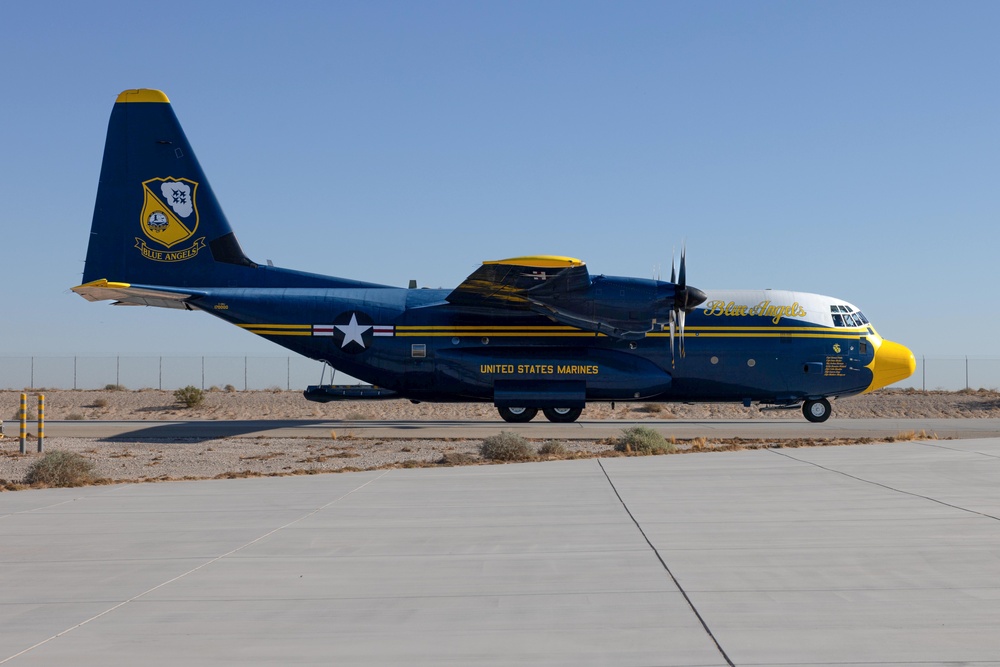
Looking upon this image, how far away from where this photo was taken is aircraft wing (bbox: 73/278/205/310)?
25.8 m

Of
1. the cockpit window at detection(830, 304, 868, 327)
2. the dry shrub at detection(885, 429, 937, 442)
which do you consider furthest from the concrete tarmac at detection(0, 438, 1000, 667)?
the cockpit window at detection(830, 304, 868, 327)

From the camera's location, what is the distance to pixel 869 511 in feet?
33.8

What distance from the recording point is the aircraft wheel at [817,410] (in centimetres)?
3014

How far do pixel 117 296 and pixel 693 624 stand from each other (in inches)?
993

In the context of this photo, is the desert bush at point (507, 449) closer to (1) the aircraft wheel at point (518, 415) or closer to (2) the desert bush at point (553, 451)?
(2) the desert bush at point (553, 451)

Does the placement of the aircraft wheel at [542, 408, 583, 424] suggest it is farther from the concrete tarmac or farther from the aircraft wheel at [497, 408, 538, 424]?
the concrete tarmac

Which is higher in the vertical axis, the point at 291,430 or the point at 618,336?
the point at 618,336

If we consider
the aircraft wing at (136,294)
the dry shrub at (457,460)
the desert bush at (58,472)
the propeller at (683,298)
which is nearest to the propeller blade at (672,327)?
the propeller at (683,298)

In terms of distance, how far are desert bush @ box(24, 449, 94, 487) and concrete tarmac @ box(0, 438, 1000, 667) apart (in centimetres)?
154

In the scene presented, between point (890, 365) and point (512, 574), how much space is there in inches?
1013

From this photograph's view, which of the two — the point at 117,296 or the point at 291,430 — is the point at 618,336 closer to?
the point at 291,430

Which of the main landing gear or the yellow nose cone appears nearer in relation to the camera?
the yellow nose cone

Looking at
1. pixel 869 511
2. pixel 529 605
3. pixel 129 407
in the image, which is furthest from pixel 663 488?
pixel 129 407

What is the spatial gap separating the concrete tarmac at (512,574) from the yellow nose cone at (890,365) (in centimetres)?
1688
